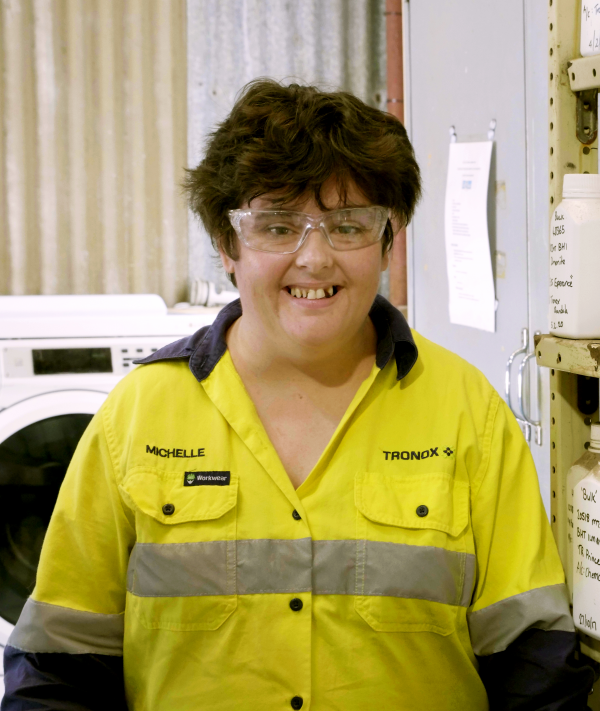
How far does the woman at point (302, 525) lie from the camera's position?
1.00 meters

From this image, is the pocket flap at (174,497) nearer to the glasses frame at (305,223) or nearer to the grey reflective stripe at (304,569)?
the grey reflective stripe at (304,569)

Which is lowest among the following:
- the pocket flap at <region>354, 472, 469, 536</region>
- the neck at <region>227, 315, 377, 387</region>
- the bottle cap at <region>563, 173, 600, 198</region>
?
the pocket flap at <region>354, 472, 469, 536</region>

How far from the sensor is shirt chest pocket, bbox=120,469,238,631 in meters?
1.02

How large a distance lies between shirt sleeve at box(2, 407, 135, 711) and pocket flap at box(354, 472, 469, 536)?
14.0 inches

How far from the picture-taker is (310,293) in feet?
3.35

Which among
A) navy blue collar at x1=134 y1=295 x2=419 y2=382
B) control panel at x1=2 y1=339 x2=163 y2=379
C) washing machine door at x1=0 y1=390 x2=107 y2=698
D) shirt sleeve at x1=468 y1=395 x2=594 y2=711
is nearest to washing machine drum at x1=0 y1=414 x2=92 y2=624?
washing machine door at x1=0 y1=390 x2=107 y2=698

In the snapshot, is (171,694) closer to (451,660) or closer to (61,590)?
(61,590)

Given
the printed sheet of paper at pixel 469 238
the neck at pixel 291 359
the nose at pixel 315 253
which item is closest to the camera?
the nose at pixel 315 253

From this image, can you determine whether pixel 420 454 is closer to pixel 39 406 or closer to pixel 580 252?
pixel 580 252

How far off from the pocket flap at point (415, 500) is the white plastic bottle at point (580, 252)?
282 mm

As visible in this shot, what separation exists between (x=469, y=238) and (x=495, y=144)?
0.25 m

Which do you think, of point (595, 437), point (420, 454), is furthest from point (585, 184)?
point (420, 454)

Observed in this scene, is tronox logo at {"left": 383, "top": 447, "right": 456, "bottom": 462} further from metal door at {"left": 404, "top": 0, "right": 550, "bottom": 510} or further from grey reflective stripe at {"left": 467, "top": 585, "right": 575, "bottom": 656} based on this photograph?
metal door at {"left": 404, "top": 0, "right": 550, "bottom": 510}

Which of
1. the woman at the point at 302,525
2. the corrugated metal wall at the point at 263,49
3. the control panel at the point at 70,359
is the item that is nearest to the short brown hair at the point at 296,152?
the woman at the point at 302,525
